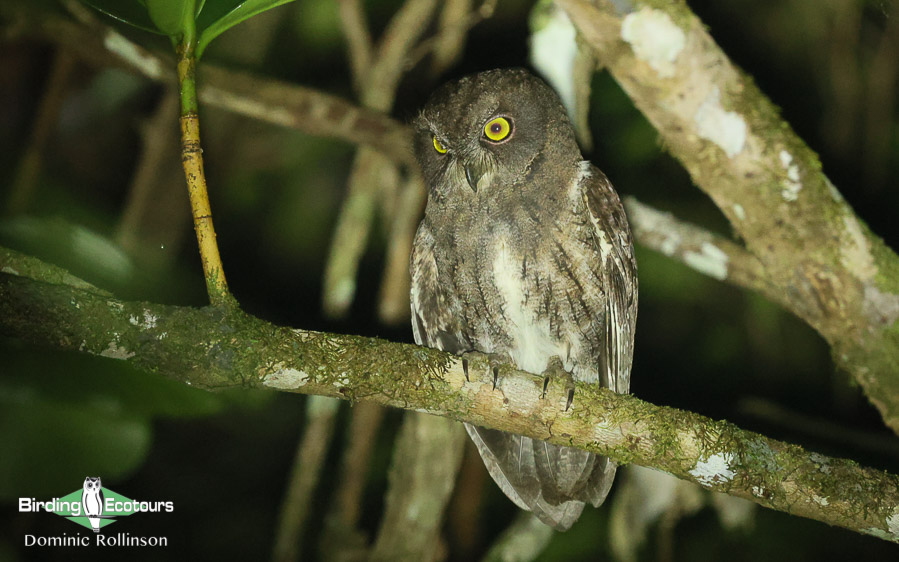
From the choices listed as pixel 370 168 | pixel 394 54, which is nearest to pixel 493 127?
pixel 370 168

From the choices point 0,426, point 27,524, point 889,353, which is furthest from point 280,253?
point 889,353

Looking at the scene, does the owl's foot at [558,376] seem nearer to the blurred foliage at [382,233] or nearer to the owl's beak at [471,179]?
the owl's beak at [471,179]

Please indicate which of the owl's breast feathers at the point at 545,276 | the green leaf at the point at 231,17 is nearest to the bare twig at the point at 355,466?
the owl's breast feathers at the point at 545,276

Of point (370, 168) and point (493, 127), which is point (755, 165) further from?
point (370, 168)

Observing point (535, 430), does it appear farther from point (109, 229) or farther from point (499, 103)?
point (109, 229)

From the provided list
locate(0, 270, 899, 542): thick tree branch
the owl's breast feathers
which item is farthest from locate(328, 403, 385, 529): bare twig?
locate(0, 270, 899, 542): thick tree branch

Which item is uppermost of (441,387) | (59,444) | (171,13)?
(171,13)
